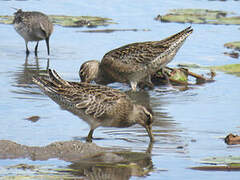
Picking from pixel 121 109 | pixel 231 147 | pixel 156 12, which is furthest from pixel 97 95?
pixel 156 12

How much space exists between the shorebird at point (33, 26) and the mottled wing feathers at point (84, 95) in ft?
21.6

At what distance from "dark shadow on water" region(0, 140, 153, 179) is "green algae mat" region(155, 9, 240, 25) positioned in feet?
38.2

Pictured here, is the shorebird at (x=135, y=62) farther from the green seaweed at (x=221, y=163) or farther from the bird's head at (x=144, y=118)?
the green seaweed at (x=221, y=163)

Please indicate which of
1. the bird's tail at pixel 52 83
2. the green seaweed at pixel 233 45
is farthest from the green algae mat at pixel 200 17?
the bird's tail at pixel 52 83

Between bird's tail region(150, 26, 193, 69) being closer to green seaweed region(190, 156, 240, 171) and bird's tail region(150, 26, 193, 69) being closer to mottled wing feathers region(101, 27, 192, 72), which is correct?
mottled wing feathers region(101, 27, 192, 72)

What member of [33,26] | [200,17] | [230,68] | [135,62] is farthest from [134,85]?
[200,17]

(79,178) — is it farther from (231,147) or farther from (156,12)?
(156,12)

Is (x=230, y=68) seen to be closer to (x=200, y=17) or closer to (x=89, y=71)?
(x=89, y=71)

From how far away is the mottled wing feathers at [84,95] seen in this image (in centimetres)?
884

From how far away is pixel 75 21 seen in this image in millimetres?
18250

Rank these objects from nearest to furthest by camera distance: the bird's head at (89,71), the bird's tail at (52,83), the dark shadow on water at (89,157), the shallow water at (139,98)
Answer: the dark shadow on water at (89,157) → the shallow water at (139,98) → the bird's tail at (52,83) → the bird's head at (89,71)

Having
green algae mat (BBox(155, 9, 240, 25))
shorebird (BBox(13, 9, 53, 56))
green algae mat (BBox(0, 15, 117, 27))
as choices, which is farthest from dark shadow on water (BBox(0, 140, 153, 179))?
green algae mat (BBox(155, 9, 240, 25))

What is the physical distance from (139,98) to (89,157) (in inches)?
179

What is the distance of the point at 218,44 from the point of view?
1641cm
